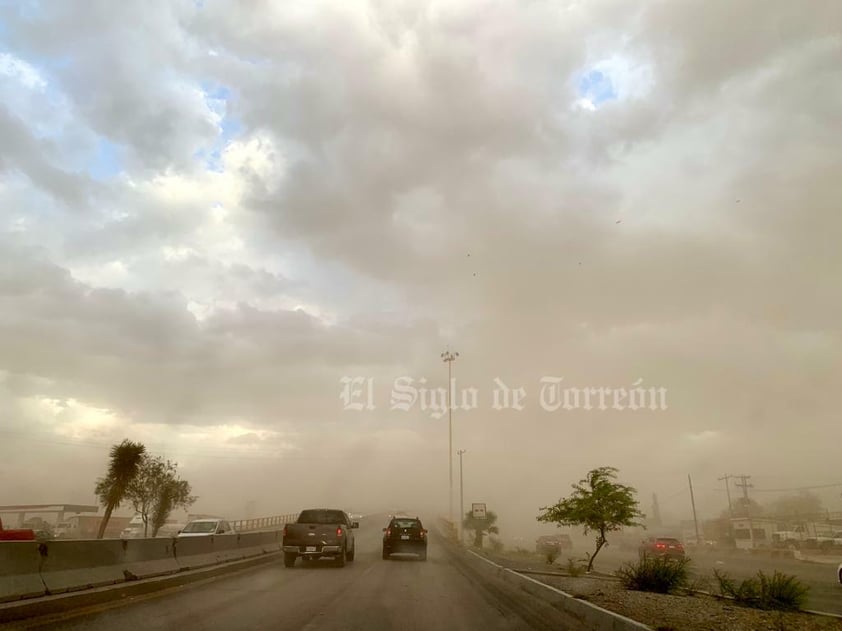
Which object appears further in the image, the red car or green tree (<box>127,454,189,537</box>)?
green tree (<box>127,454,189,537</box>)

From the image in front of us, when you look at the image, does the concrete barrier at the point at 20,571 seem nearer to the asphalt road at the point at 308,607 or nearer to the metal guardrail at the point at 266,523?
the asphalt road at the point at 308,607

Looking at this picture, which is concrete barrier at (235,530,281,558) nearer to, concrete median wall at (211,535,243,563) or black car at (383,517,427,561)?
concrete median wall at (211,535,243,563)

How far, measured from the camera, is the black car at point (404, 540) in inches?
1078

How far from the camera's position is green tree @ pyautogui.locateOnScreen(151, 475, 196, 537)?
160ft

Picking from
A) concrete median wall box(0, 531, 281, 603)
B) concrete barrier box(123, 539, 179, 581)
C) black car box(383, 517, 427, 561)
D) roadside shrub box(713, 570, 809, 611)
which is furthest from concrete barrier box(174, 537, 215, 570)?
roadside shrub box(713, 570, 809, 611)

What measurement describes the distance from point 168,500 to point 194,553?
3542 centimetres

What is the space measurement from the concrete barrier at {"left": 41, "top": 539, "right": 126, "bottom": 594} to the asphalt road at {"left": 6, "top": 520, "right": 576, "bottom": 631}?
95 cm

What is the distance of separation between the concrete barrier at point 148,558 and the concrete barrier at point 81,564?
0.98 ft

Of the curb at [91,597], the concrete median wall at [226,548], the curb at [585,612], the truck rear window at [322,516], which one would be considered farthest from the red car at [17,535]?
the curb at [585,612]

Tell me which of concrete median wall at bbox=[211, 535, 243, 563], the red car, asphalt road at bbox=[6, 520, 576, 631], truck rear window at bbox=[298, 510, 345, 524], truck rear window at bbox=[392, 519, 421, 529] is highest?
truck rear window at bbox=[298, 510, 345, 524]

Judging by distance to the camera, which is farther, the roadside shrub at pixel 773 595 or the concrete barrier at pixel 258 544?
the concrete barrier at pixel 258 544

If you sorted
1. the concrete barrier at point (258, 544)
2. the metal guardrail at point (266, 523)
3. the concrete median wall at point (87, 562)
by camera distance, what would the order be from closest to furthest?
the concrete median wall at point (87, 562), the concrete barrier at point (258, 544), the metal guardrail at point (266, 523)

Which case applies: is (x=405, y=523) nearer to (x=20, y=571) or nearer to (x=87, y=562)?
(x=87, y=562)

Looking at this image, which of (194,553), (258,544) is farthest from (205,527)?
(194,553)
